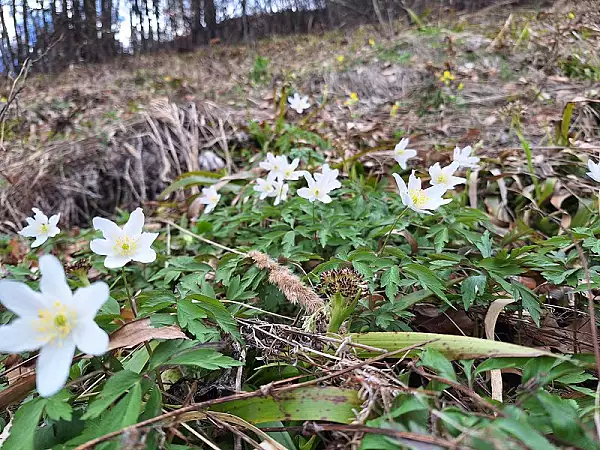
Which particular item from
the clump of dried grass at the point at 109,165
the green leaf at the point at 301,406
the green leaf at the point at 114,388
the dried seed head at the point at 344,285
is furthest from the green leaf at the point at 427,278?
the clump of dried grass at the point at 109,165

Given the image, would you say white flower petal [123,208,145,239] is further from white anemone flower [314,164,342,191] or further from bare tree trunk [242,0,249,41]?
bare tree trunk [242,0,249,41]

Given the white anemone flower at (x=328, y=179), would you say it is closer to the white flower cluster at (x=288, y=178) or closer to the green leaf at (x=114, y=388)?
the white flower cluster at (x=288, y=178)

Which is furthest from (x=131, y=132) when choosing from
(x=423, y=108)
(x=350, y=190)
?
(x=423, y=108)

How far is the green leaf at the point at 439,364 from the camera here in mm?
998

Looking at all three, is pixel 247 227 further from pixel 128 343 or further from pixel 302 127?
pixel 302 127

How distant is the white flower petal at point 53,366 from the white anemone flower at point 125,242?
17.4 inches

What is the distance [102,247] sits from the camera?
1.37 meters

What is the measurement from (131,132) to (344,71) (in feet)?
9.40

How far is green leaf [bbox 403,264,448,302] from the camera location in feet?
4.64

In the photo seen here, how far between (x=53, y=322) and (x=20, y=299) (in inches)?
3.3

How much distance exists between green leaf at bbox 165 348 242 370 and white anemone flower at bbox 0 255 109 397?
0.23 meters

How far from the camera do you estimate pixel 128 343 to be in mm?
1136

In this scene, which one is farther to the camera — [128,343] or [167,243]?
[167,243]

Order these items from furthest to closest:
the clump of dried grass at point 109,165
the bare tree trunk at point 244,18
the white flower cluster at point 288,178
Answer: the bare tree trunk at point 244,18, the clump of dried grass at point 109,165, the white flower cluster at point 288,178
